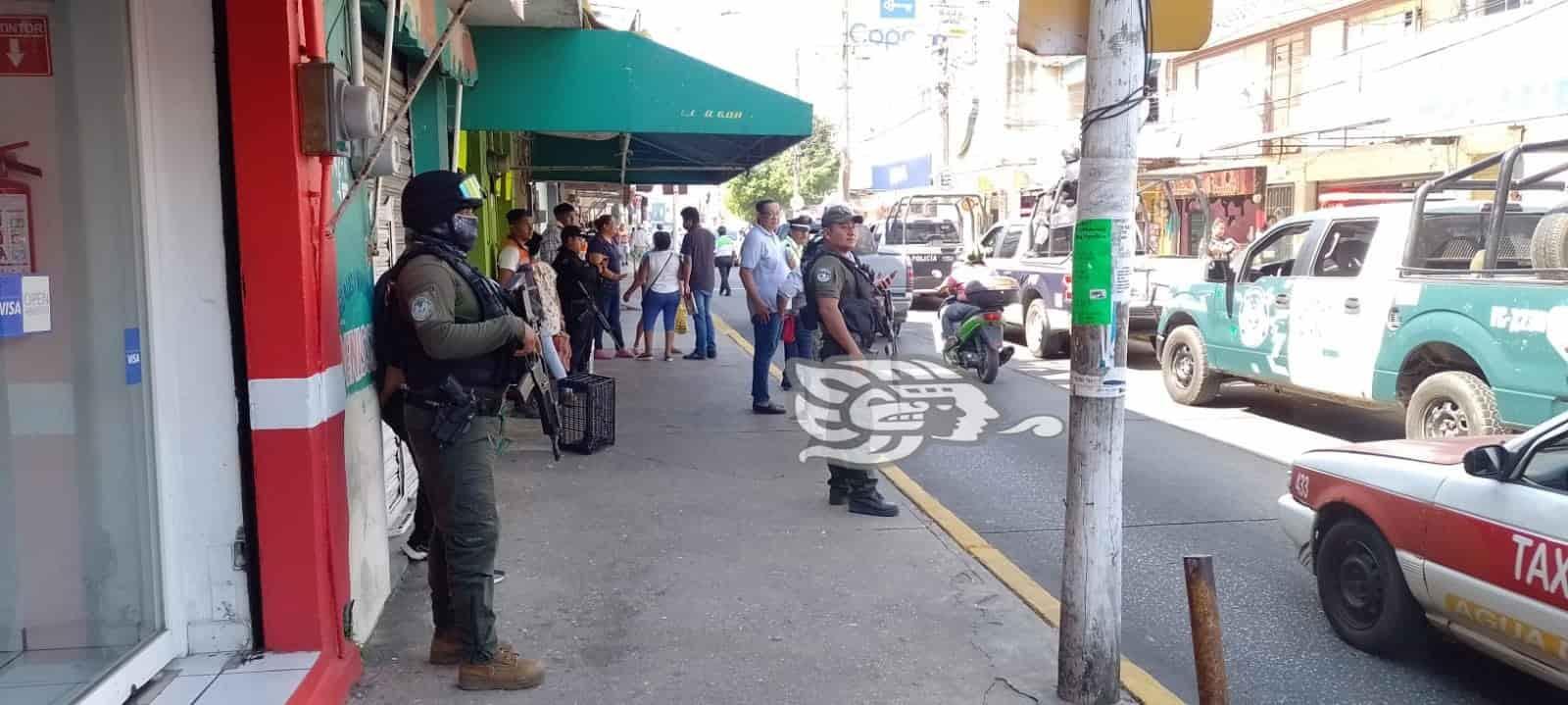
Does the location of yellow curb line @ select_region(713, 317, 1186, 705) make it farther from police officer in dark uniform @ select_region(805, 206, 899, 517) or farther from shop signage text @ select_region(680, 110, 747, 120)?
shop signage text @ select_region(680, 110, 747, 120)

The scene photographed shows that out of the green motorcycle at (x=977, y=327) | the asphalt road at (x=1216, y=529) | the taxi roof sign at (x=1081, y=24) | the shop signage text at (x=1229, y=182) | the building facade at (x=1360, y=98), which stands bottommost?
the asphalt road at (x=1216, y=529)

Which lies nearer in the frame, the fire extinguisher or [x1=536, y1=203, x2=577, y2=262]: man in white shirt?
the fire extinguisher

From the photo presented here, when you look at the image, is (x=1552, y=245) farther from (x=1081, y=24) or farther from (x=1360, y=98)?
(x=1360, y=98)

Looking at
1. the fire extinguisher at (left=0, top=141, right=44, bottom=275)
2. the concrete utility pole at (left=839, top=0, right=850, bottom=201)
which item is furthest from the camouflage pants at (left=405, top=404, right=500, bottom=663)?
the concrete utility pole at (left=839, top=0, right=850, bottom=201)

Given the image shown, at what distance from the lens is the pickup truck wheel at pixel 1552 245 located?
6.66m

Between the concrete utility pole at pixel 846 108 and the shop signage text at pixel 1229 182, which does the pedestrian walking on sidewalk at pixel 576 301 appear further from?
the concrete utility pole at pixel 846 108

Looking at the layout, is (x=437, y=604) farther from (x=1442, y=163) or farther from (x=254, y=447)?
(x=1442, y=163)

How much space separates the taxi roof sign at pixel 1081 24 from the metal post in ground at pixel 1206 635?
169 centimetres

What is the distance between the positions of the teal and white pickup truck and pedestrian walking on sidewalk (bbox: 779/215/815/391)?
11.8 feet

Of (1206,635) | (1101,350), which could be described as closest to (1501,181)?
(1101,350)

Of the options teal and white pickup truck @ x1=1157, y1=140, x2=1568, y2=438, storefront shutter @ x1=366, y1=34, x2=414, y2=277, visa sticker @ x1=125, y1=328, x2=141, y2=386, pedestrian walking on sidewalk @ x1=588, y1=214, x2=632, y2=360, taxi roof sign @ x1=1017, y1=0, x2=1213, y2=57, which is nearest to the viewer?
visa sticker @ x1=125, y1=328, x2=141, y2=386

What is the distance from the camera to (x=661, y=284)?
12.7m

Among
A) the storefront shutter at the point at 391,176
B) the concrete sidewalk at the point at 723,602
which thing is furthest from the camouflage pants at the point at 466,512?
the storefront shutter at the point at 391,176

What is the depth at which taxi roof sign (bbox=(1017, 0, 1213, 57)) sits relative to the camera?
3816 mm
